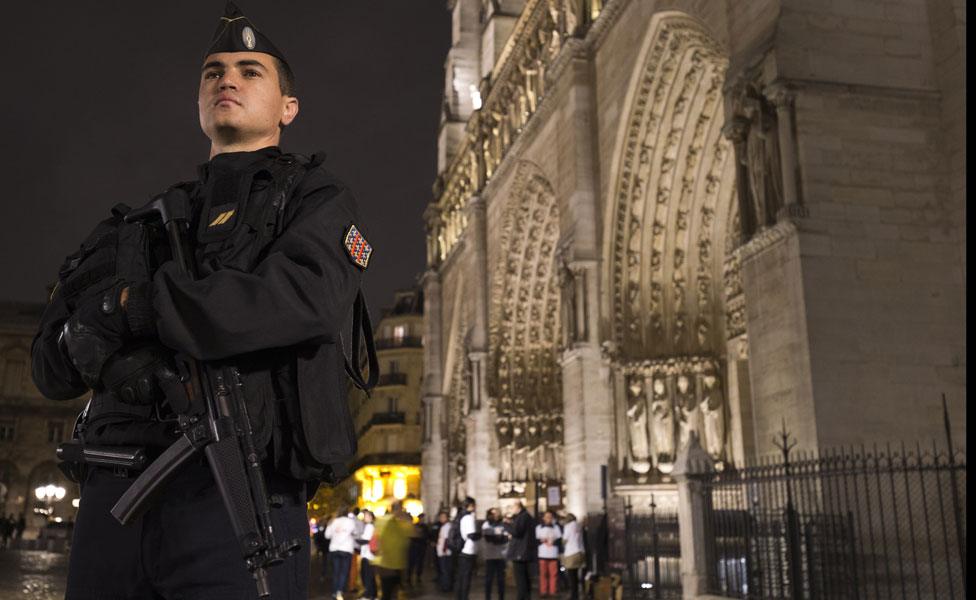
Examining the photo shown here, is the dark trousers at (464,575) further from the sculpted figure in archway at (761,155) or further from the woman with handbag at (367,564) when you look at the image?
the sculpted figure in archway at (761,155)

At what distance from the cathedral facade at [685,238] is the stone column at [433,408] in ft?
0.34

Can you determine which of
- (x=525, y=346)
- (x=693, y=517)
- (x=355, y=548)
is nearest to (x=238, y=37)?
(x=693, y=517)

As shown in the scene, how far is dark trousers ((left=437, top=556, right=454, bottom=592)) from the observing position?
15.9 metres

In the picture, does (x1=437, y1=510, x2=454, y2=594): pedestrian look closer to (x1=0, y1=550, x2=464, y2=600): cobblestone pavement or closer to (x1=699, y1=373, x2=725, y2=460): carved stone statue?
(x1=0, y1=550, x2=464, y2=600): cobblestone pavement

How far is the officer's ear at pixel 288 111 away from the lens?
1898 millimetres

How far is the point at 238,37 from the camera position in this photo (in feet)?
5.92

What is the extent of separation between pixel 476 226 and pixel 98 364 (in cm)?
2534

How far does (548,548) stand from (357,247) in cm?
1262

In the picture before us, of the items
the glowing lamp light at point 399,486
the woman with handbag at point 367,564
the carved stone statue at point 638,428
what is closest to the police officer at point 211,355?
the woman with handbag at point 367,564

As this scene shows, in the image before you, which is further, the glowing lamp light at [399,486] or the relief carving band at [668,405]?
the glowing lamp light at [399,486]

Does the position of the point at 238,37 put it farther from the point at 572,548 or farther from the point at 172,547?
the point at 572,548

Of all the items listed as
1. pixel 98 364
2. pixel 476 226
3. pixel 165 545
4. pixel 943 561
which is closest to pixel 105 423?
pixel 98 364

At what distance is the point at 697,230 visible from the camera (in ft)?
55.1

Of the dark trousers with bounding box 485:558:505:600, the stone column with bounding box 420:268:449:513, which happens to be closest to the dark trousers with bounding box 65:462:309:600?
the dark trousers with bounding box 485:558:505:600
